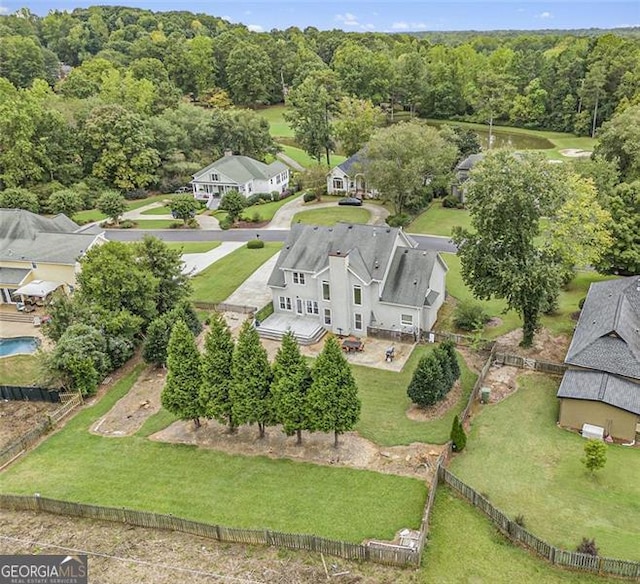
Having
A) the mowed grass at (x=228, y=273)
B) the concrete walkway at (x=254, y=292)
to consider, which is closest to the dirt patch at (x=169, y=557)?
the concrete walkway at (x=254, y=292)

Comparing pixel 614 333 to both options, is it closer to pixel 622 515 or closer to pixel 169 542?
pixel 622 515

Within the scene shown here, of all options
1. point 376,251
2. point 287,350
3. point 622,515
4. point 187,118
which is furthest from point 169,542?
point 187,118

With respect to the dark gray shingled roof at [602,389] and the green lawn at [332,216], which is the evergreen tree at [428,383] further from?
the green lawn at [332,216]

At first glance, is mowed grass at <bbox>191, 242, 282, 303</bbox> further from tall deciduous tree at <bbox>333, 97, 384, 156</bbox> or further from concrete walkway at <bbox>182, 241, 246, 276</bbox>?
tall deciduous tree at <bbox>333, 97, 384, 156</bbox>

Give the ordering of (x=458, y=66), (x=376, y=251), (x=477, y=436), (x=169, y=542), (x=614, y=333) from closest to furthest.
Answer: (x=169, y=542) < (x=477, y=436) < (x=614, y=333) < (x=376, y=251) < (x=458, y=66)

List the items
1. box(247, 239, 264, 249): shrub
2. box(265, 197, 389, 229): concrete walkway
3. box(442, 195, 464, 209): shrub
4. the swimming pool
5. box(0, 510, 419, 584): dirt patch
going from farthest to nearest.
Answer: box(442, 195, 464, 209): shrub → box(265, 197, 389, 229): concrete walkway → box(247, 239, 264, 249): shrub → the swimming pool → box(0, 510, 419, 584): dirt patch

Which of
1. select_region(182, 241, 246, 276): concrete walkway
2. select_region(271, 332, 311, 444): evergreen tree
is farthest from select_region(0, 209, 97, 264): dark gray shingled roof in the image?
select_region(271, 332, 311, 444): evergreen tree

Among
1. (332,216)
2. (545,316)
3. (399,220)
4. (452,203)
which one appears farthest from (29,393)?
(452,203)
